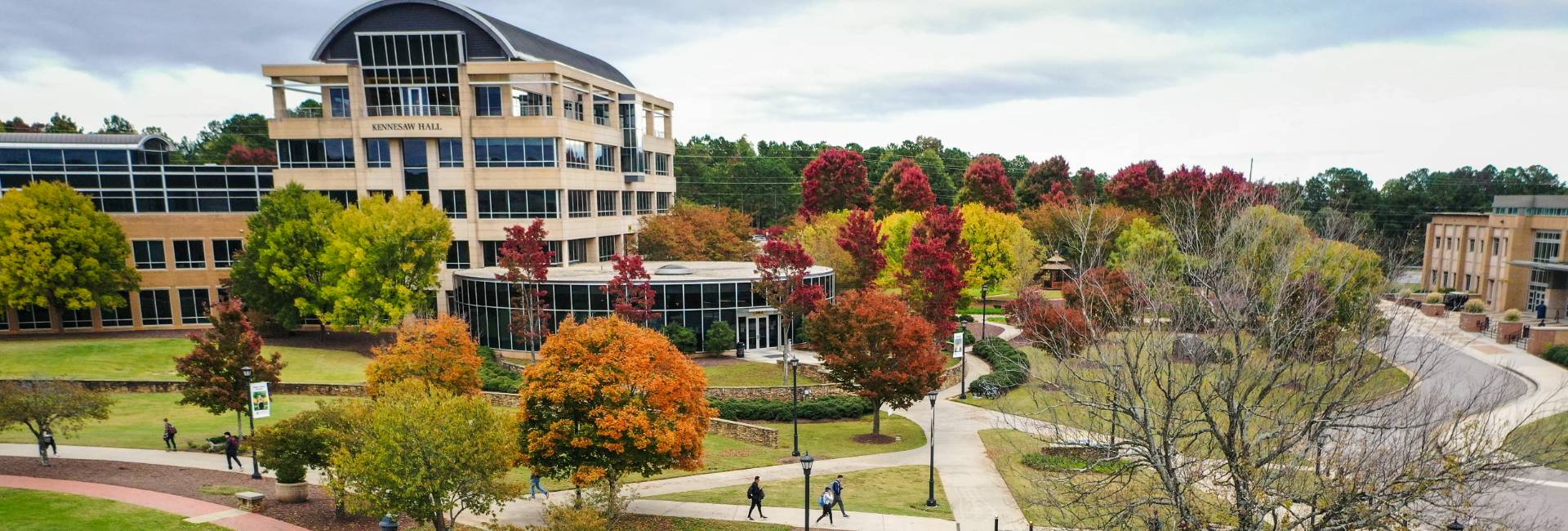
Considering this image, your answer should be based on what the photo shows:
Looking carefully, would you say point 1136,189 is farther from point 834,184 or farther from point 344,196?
point 344,196

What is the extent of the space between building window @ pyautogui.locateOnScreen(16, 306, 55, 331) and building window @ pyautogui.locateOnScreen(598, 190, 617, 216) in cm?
3145

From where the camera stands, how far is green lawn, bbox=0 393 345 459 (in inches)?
1000

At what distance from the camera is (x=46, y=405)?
841 inches

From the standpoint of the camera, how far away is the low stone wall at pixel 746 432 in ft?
92.5

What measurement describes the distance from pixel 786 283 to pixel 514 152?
1988cm

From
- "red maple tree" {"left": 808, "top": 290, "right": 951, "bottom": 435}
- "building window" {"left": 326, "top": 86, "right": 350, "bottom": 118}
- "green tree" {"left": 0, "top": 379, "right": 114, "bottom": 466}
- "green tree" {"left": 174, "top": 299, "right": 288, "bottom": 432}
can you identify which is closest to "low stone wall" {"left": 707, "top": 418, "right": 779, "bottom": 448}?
"red maple tree" {"left": 808, "top": 290, "right": 951, "bottom": 435}

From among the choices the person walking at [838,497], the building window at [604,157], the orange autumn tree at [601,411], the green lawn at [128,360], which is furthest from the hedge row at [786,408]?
the building window at [604,157]

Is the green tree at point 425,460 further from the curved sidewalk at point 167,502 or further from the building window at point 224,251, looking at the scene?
the building window at point 224,251

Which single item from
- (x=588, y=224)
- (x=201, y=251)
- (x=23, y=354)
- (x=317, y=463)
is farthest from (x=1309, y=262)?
(x=201, y=251)

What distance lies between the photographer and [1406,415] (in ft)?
40.9

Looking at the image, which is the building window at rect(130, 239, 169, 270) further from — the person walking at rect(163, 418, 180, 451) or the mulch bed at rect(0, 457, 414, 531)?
the mulch bed at rect(0, 457, 414, 531)

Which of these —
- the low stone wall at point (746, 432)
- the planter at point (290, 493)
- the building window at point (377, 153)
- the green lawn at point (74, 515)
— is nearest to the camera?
the green lawn at point (74, 515)

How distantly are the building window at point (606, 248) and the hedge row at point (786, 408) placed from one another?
24363mm

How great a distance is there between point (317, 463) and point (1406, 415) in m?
23.2
